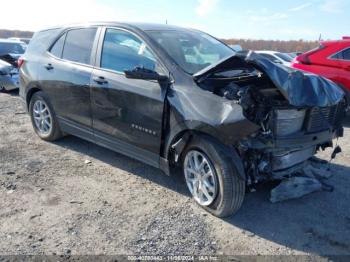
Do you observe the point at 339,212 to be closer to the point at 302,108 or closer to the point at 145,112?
the point at 302,108

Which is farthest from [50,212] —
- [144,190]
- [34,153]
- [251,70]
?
[251,70]

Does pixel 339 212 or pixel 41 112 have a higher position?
pixel 41 112

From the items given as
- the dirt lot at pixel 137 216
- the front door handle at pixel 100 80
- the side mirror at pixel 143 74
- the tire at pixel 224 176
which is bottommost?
the dirt lot at pixel 137 216

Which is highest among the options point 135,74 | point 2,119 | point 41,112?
point 135,74

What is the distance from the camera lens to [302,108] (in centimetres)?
360

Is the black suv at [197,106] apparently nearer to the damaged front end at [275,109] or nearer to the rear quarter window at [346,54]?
the damaged front end at [275,109]

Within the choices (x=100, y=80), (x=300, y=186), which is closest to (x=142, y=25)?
(x=100, y=80)

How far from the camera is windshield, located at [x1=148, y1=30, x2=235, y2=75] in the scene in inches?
160

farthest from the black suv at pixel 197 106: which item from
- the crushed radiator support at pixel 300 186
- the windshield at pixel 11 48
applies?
the windshield at pixel 11 48

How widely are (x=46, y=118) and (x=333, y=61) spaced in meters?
5.85

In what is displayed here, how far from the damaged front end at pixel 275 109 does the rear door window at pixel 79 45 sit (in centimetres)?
180

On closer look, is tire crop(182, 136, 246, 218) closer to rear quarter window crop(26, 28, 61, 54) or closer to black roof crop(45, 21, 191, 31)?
black roof crop(45, 21, 191, 31)

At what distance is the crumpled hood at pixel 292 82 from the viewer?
11.5 ft

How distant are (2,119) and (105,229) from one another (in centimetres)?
491
